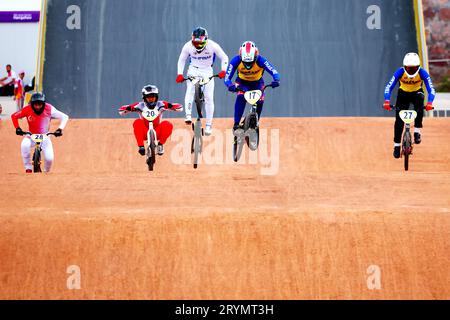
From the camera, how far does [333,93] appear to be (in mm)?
26922

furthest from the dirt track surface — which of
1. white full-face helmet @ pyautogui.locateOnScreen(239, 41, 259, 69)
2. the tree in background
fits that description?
the tree in background

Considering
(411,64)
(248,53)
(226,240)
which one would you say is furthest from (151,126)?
(226,240)

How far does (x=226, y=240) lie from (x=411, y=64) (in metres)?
7.28

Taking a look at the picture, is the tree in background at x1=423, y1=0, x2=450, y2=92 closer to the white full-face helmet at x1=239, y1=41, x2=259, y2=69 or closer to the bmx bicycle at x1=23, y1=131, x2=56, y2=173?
the white full-face helmet at x1=239, y1=41, x2=259, y2=69

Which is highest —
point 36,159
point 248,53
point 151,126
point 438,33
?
point 438,33

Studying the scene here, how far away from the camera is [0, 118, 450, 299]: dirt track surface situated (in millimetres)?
11086

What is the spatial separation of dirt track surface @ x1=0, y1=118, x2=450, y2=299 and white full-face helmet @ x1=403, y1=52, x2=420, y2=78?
3222 millimetres

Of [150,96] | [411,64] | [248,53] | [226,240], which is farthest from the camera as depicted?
[411,64]

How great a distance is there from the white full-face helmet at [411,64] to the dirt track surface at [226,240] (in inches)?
127

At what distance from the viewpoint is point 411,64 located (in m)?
17.9

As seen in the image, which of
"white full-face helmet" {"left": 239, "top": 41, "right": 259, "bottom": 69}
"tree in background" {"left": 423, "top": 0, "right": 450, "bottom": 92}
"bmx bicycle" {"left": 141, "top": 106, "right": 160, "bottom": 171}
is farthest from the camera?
"tree in background" {"left": 423, "top": 0, "right": 450, "bottom": 92}

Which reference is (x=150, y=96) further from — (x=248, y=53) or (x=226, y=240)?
(x=226, y=240)

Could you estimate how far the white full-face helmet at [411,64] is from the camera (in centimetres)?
1788

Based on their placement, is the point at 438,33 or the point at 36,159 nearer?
the point at 36,159
